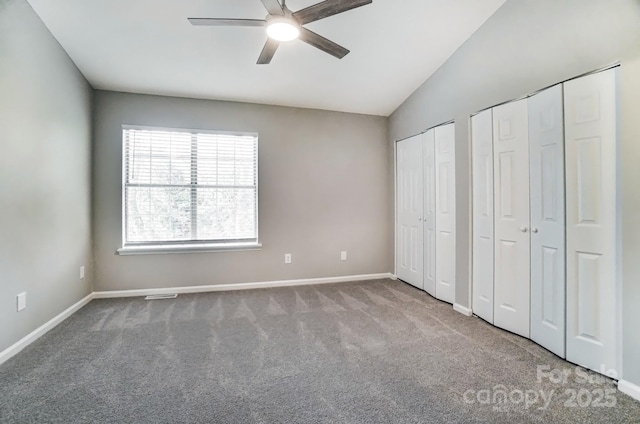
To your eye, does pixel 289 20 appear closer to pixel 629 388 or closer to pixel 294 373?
pixel 294 373

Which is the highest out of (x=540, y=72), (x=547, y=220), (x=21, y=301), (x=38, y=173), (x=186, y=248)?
(x=540, y=72)

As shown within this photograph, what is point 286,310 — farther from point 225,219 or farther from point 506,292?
point 506,292

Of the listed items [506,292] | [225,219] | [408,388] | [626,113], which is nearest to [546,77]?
[626,113]

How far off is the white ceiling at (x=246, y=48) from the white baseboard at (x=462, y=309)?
8.70 ft

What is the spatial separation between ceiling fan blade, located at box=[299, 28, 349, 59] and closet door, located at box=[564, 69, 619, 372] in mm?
1690

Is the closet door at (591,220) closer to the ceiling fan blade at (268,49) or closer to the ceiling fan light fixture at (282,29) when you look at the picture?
the ceiling fan light fixture at (282,29)

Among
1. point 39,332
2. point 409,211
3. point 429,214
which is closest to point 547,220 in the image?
point 429,214

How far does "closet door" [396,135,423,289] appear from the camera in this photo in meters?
3.82

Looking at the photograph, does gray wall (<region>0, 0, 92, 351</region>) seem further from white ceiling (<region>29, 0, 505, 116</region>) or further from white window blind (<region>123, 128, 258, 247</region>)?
white window blind (<region>123, 128, 258, 247</region>)

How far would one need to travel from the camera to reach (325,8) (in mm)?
1820

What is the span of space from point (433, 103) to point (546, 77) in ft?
4.21

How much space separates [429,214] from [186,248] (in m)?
3.07

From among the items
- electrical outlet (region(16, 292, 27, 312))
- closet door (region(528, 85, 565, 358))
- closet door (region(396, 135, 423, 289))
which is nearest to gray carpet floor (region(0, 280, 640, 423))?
closet door (region(528, 85, 565, 358))

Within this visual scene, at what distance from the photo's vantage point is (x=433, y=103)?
346cm
